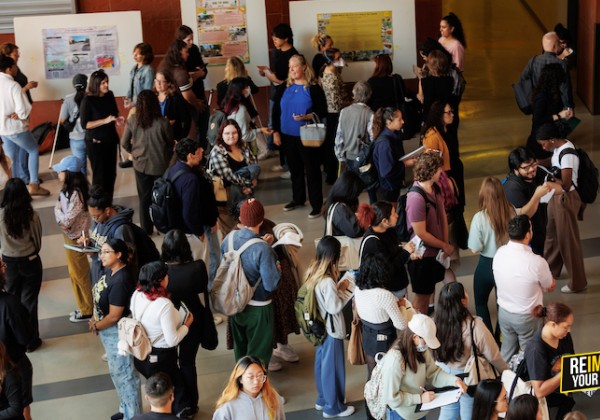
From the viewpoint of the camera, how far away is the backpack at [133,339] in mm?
6289

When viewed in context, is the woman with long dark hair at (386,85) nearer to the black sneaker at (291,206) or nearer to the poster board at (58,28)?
the black sneaker at (291,206)

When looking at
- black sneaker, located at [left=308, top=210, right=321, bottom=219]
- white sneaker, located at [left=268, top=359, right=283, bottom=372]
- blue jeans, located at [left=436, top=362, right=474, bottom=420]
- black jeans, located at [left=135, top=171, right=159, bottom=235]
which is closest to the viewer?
blue jeans, located at [left=436, top=362, right=474, bottom=420]

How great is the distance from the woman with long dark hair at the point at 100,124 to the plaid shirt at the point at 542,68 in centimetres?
454

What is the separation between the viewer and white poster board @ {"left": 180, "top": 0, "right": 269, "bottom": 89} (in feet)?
Answer: 41.4

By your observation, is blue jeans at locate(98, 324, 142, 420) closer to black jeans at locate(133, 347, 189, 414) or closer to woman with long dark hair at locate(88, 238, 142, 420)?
woman with long dark hair at locate(88, 238, 142, 420)

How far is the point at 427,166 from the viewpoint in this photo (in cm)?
754

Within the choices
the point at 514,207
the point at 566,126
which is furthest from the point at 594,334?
the point at 566,126

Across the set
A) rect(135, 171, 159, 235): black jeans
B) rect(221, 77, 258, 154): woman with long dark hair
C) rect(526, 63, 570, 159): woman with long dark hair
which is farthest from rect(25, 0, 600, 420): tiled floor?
rect(221, 77, 258, 154): woman with long dark hair

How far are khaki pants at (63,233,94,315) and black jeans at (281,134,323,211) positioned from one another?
2770mm

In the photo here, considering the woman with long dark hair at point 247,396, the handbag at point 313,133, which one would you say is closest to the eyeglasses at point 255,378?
the woman with long dark hair at point 247,396

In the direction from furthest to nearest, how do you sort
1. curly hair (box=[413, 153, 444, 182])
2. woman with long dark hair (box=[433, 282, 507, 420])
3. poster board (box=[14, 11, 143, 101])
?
poster board (box=[14, 11, 143, 101]) → curly hair (box=[413, 153, 444, 182]) → woman with long dark hair (box=[433, 282, 507, 420])

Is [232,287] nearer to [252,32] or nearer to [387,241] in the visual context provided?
[387,241]

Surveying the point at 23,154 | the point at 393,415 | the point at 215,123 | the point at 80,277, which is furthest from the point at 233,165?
the point at 23,154

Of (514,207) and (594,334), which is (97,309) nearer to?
(514,207)
